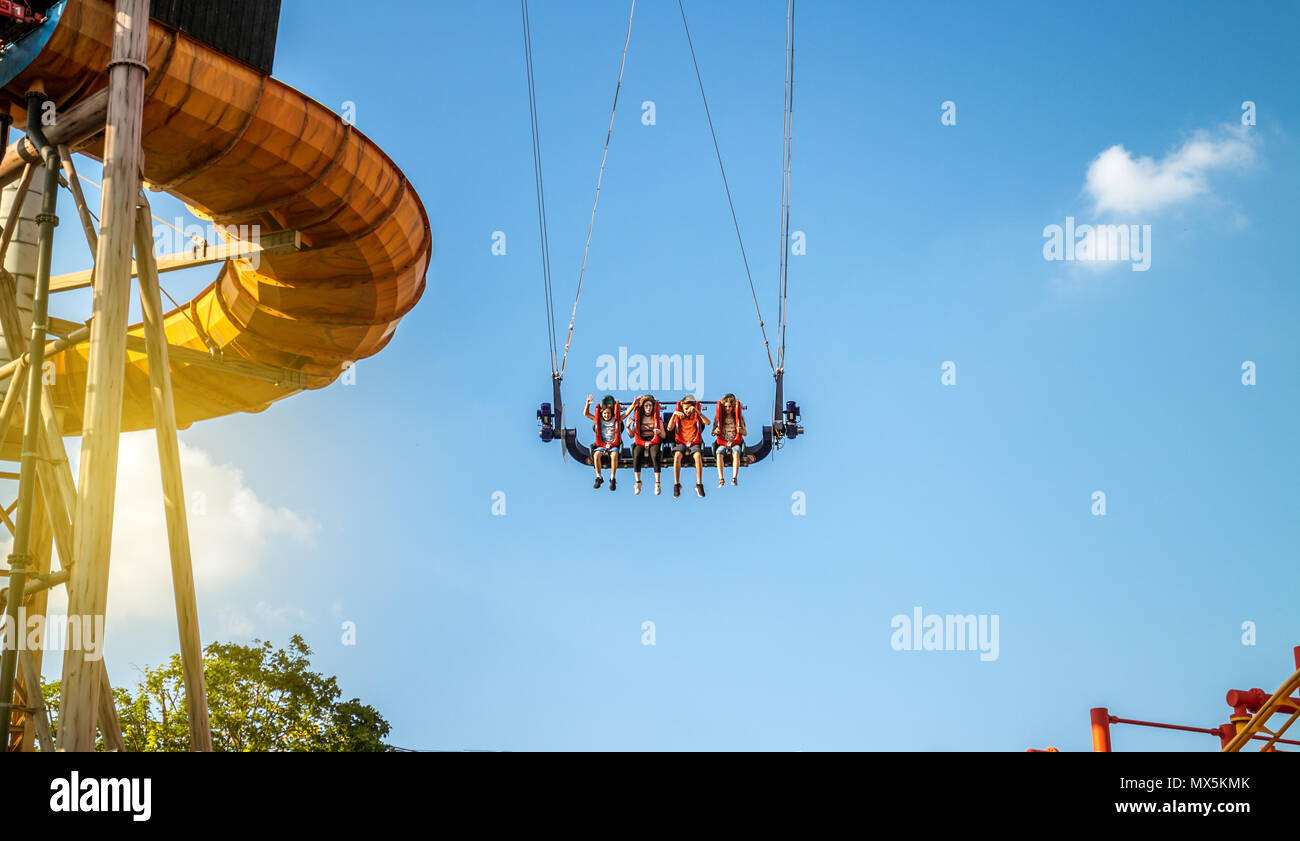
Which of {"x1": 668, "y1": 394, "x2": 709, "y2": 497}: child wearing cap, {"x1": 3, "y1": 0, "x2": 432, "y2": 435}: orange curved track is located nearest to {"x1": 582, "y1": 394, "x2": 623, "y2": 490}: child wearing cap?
{"x1": 668, "y1": 394, "x2": 709, "y2": 497}: child wearing cap

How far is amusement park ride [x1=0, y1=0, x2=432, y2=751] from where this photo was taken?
1206 centimetres

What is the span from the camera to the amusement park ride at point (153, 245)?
39.6 feet

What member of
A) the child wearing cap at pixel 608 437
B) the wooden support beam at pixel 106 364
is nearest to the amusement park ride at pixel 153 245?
the wooden support beam at pixel 106 364

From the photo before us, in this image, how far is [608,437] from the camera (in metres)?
21.0

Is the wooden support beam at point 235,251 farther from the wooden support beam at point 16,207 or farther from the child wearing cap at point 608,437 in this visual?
the child wearing cap at point 608,437

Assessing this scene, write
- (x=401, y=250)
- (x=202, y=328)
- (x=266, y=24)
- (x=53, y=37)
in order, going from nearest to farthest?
1. (x=53, y=37)
2. (x=266, y=24)
3. (x=401, y=250)
4. (x=202, y=328)

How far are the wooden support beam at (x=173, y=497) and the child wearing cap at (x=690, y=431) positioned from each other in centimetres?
915

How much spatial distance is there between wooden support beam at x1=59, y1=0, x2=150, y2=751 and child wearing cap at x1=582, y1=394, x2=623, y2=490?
9744 millimetres

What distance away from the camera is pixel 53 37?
1311 cm
